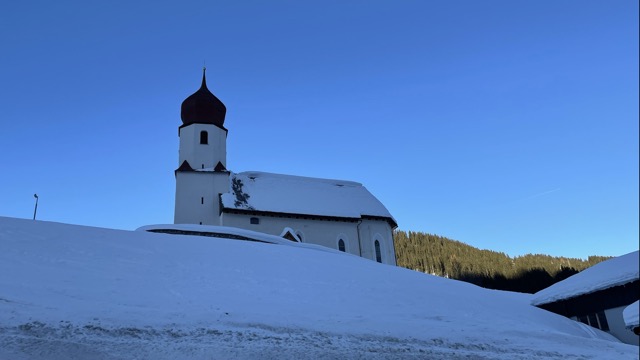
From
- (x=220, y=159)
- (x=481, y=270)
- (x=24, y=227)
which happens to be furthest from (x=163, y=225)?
(x=481, y=270)

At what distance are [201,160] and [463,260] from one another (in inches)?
2645

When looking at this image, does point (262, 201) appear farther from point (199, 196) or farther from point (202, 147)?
point (202, 147)

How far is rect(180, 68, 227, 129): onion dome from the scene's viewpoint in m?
42.1

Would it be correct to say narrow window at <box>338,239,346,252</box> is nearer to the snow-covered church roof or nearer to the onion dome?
the snow-covered church roof

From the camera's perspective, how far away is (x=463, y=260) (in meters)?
94.8

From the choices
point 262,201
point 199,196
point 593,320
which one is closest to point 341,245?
point 262,201

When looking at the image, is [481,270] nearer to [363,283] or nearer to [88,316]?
[363,283]

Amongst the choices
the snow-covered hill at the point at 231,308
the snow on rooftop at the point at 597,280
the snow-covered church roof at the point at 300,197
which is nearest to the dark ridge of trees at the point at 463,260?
the snow-covered church roof at the point at 300,197

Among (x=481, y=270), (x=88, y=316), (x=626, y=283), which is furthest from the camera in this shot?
(x=481, y=270)

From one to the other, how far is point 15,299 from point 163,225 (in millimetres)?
14991

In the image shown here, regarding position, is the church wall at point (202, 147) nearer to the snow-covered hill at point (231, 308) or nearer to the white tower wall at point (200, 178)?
the white tower wall at point (200, 178)

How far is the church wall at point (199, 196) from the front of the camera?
121 ft

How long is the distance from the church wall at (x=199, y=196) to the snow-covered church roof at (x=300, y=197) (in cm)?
106

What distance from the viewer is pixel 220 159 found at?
41.0m
